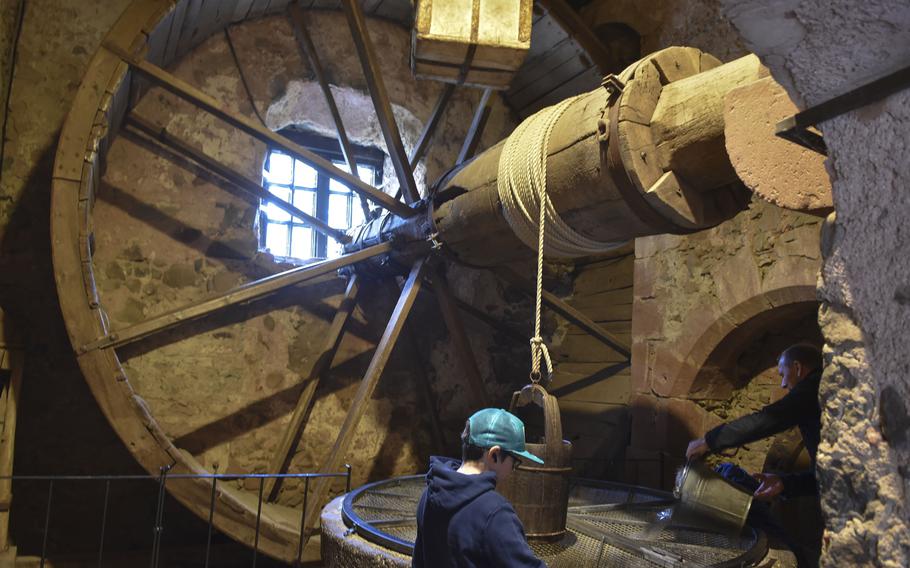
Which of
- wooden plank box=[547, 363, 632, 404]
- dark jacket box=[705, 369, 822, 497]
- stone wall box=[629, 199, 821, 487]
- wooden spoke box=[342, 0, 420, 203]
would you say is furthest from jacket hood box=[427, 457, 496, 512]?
wooden plank box=[547, 363, 632, 404]

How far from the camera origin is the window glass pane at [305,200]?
5.69 metres

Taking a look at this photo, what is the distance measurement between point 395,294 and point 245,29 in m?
2.23

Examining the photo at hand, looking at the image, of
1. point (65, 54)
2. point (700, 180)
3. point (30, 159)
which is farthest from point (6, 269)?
point (700, 180)

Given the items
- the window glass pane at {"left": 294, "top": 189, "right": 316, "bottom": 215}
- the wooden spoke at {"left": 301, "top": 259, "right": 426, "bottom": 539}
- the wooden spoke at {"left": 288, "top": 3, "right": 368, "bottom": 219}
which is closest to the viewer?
the wooden spoke at {"left": 301, "top": 259, "right": 426, "bottom": 539}

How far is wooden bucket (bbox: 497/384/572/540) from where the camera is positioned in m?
2.10

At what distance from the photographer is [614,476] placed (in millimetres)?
4438

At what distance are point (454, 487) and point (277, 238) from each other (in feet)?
14.2

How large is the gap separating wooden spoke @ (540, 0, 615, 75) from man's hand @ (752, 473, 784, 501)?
10.3ft

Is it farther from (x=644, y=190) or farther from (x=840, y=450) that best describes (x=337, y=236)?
(x=840, y=450)

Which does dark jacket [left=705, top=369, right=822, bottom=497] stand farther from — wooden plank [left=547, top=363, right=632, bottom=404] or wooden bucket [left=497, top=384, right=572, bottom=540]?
wooden plank [left=547, top=363, right=632, bottom=404]

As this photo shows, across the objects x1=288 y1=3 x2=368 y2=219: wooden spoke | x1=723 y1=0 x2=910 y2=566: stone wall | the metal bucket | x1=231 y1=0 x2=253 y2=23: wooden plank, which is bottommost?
the metal bucket

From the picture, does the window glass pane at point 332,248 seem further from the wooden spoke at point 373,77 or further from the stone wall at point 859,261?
the stone wall at point 859,261

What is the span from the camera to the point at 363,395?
370cm

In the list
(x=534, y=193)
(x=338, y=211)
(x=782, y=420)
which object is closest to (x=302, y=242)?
(x=338, y=211)
